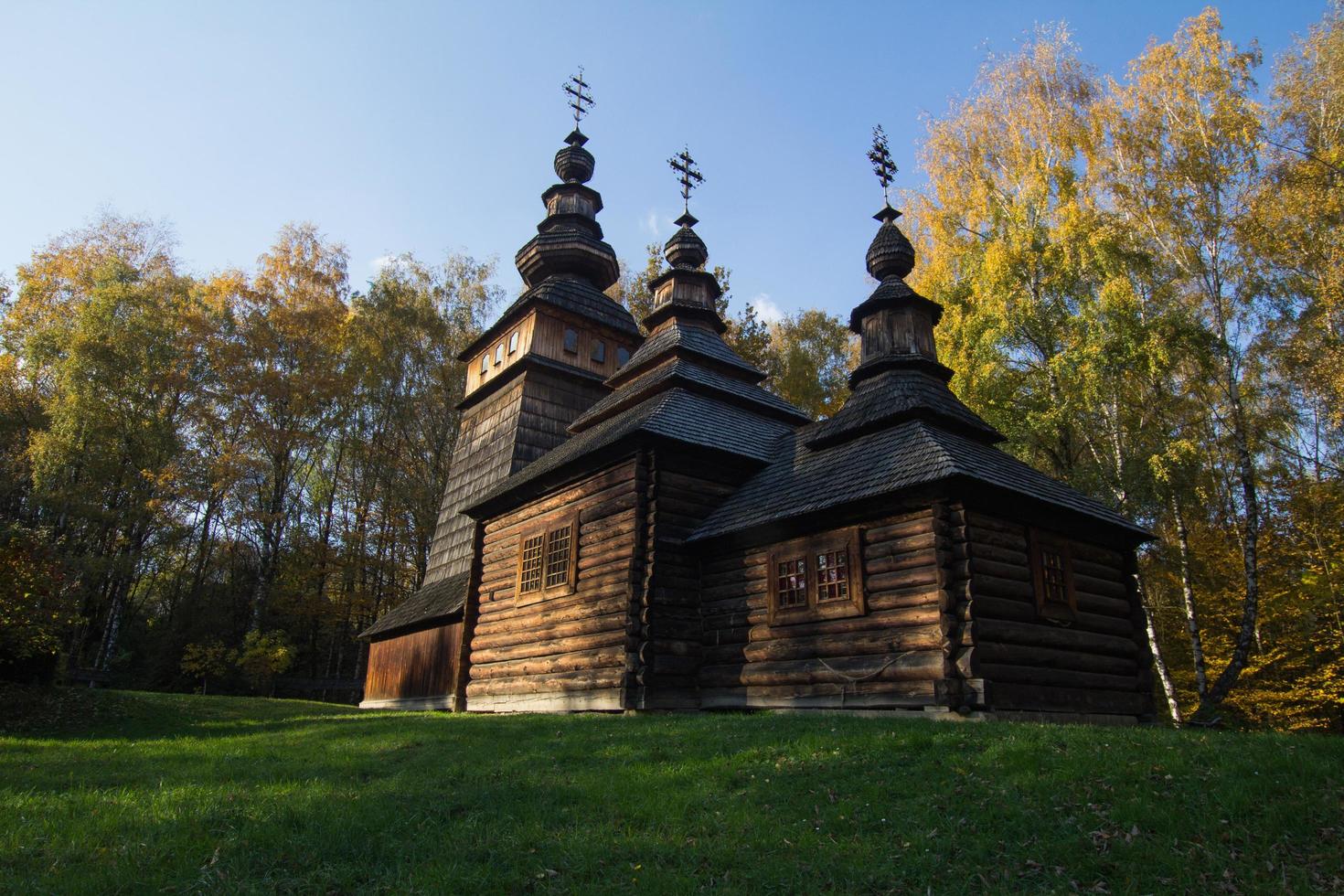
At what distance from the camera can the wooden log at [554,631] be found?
14281 mm

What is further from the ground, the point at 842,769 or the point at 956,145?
the point at 956,145

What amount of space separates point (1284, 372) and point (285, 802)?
75.7ft

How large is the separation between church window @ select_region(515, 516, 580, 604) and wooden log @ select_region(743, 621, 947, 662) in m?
4.34

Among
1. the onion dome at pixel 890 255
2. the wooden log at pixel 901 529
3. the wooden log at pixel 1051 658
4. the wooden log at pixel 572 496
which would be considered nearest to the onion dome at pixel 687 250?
the onion dome at pixel 890 255

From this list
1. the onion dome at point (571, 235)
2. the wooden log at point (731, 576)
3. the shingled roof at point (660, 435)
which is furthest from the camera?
the onion dome at point (571, 235)

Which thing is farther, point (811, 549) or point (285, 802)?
point (811, 549)

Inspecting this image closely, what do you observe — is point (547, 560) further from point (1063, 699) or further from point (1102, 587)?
point (1102, 587)

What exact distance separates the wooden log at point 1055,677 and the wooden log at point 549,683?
6031 mm

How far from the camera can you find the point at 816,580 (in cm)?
1273

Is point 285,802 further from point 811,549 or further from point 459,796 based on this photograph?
point 811,549

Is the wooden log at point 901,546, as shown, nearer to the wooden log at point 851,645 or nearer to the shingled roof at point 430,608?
the wooden log at point 851,645

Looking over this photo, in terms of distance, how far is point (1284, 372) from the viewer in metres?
19.7

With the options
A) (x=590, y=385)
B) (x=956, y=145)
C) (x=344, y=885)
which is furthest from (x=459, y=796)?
(x=956, y=145)

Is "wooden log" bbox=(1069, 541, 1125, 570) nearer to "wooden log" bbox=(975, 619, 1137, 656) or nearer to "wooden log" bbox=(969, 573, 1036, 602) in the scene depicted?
"wooden log" bbox=(975, 619, 1137, 656)
